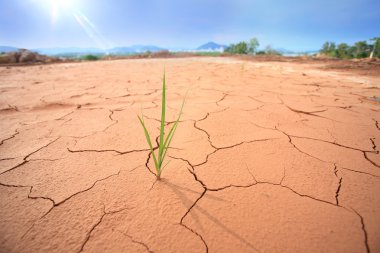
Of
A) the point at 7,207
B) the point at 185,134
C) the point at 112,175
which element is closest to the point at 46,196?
the point at 7,207

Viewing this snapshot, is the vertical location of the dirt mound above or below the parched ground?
above

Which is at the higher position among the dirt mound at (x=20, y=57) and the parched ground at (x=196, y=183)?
the dirt mound at (x=20, y=57)

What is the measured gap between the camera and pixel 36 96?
8.05ft

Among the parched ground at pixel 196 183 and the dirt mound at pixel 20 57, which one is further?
the dirt mound at pixel 20 57

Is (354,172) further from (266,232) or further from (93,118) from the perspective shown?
(93,118)

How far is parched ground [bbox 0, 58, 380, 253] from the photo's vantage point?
655 mm

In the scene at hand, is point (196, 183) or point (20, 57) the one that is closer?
point (196, 183)

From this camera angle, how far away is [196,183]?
91 centimetres

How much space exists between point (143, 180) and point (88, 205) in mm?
252

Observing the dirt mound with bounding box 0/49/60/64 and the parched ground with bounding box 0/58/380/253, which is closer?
the parched ground with bounding box 0/58/380/253

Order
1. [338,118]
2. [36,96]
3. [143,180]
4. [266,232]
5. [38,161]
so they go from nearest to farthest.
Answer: [266,232] → [143,180] → [38,161] → [338,118] → [36,96]

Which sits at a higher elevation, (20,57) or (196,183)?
(20,57)

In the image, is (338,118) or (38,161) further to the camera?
(338,118)

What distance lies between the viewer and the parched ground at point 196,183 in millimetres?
655
